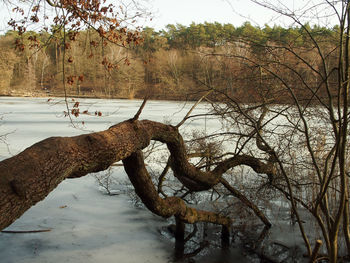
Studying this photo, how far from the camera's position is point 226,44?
3914 millimetres

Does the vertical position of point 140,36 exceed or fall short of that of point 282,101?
it exceeds it

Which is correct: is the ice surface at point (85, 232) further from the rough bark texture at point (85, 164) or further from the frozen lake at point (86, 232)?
the rough bark texture at point (85, 164)

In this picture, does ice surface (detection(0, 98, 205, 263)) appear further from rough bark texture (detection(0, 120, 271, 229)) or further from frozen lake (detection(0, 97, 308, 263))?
rough bark texture (detection(0, 120, 271, 229))

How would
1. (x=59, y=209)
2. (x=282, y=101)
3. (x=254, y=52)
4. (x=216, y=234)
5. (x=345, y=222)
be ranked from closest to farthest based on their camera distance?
1. (x=345, y=222)
2. (x=254, y=52)
3. (x=282, y=101)
4. (x=216, y=234)
5. (x=59, y=209)

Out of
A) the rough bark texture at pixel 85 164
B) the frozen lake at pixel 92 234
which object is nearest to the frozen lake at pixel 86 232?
the frozen lake at pixel 92 234

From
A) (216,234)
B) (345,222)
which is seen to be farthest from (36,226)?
(345,222)

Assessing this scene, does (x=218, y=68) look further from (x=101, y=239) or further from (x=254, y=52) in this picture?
(x=101, y=239)

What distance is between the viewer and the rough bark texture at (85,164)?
5.56 feet

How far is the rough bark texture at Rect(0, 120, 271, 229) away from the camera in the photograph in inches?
66.7

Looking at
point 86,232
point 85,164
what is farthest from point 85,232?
point 85,164

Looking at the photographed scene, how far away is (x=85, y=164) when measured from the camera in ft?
7.31

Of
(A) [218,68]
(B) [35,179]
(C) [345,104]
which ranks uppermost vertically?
(A) [218,68]

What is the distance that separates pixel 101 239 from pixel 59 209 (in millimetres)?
1529

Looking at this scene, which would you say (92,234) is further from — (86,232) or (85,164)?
(85,164)
